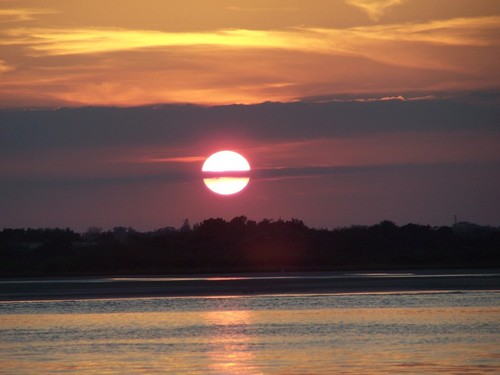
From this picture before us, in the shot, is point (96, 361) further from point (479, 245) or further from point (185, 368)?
point (479, 245)

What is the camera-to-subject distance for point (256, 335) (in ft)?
102

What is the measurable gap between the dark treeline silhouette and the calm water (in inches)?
1218

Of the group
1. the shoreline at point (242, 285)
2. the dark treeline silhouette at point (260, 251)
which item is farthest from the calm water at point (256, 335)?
the dark treeline silhouette at point (260, 251)

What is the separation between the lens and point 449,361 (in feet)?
81.7

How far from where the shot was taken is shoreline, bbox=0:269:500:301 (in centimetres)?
4956

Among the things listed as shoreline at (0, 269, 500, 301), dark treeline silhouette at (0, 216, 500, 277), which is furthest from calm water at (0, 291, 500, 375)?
dark treeline silhouette at (0, 216, 500, 277)

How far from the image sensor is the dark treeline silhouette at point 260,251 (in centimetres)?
7975

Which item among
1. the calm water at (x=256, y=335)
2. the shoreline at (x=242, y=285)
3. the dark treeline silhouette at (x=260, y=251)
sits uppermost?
the dark treeline silhouette at (x=260, y=251)

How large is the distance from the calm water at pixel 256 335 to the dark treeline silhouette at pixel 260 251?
3094 cm

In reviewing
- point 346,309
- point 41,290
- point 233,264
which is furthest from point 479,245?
point 346,309

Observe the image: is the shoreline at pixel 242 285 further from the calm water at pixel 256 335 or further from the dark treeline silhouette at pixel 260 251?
the dark treeline silhouette at pixel 260 251

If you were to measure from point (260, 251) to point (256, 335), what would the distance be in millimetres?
57983

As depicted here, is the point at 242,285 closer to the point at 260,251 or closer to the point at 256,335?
the point at 256,335

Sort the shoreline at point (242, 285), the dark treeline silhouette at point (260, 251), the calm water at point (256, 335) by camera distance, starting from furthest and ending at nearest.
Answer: the dark treeline silhouette at point (260, 251) → the shoreline at point (242, 285) → the calm water at point (256, 335)
